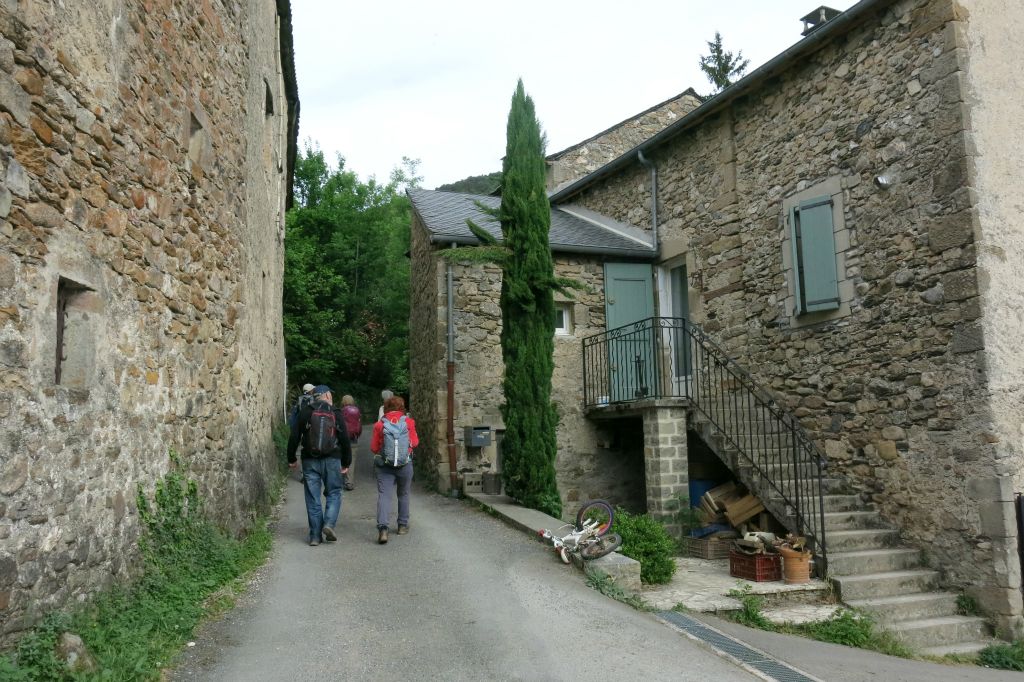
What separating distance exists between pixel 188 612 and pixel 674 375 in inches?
307

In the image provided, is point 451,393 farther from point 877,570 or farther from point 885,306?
point 877,570

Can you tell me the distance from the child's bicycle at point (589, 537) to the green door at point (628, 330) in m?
3.31

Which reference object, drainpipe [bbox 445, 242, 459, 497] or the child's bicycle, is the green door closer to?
drainpipe [bbox 445, 242, 459, 497]

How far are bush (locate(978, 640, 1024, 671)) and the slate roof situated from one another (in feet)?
22.2

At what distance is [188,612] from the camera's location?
14.9ft

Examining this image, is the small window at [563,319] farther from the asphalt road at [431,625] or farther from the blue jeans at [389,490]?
the asphalt road at [431,625]

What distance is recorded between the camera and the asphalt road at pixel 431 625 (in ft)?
13.6

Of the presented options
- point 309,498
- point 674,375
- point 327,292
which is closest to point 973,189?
point 674,375

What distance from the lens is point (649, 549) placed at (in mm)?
6684

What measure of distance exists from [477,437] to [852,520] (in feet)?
16.1

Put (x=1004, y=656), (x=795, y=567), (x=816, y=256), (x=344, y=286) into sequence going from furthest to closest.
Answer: (x=344, y=286)
(x=816, y=256)
(x=795, y=567)
(x=1004, y=656)

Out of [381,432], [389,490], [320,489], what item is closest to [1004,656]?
[389,490]

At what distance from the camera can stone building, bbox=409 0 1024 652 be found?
22.1 feet

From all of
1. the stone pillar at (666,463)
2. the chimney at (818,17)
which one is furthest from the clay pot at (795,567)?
the chimney at (818,17)
